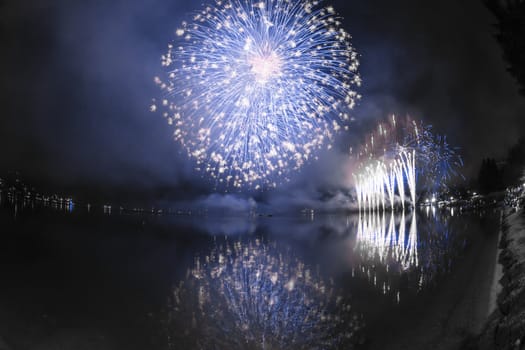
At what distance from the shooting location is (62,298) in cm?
1614

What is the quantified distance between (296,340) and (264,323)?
6.09 ft

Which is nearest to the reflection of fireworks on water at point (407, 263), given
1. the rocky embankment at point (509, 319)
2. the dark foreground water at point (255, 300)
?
the dark foreground water at point (255, 300)

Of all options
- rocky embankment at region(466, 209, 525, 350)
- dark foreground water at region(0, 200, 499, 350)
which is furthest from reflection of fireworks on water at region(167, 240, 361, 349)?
rocky embankment at region(466, 209, 525, 350)

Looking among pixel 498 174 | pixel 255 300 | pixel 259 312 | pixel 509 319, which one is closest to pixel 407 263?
pixel 255 300

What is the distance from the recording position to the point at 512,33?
1548 cm

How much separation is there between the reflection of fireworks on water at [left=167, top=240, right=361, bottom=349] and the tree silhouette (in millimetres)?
14255

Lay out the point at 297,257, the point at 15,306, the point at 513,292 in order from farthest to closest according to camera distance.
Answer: the point at 297,257 → the point at 15,306 → the point at 513,292

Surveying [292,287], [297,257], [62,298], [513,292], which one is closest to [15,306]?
[62,298]

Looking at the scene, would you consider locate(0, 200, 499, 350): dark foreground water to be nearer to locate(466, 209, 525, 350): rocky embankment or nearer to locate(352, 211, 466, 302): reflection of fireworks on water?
locate(352, 211, 466, 302): reflection of fireworks on water

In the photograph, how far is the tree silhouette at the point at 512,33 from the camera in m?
14.8

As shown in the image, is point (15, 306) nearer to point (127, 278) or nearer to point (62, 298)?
point (62, 298)

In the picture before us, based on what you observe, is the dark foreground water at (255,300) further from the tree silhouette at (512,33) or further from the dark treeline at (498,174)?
the dark treeline at (498,174)

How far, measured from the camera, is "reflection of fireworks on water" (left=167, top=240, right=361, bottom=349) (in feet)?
33.7

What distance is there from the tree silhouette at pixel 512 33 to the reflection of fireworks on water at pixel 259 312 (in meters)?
14.3
